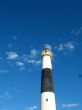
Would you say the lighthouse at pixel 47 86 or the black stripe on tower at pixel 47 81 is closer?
the lighthouse at pixel 47 86

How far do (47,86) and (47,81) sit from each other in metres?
0.88

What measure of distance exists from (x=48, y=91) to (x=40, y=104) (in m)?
2.32

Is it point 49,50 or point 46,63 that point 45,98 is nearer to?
point 46,63

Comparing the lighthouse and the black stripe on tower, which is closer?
the lighthouse

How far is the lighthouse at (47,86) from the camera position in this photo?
1628 inches

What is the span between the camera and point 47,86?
42406 mm

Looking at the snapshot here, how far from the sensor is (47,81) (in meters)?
42.9

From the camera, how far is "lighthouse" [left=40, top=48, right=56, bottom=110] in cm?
4134

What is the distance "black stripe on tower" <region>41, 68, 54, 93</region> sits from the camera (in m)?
42.3

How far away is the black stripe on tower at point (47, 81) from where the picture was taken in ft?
139

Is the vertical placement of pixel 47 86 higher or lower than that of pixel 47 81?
lower

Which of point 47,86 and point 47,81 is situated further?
point 47,81

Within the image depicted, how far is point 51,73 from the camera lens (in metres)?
44.1

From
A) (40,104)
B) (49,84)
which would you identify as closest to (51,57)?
(49,84)
